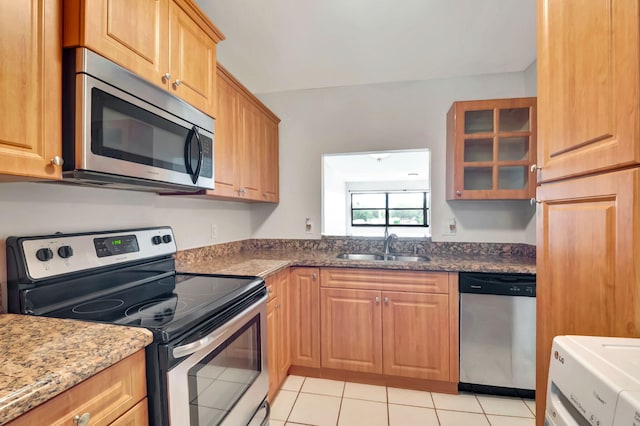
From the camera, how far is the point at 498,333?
187 cm

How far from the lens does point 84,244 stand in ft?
3.92

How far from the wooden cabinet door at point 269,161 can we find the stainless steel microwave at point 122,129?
1033mm

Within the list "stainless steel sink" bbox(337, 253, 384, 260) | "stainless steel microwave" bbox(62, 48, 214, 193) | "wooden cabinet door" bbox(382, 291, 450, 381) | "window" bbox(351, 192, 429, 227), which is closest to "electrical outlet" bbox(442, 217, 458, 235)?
"stainless steel sink" bbox(337, 253, 384, 260)

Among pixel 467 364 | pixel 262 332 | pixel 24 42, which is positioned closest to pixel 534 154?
pixel 467 364

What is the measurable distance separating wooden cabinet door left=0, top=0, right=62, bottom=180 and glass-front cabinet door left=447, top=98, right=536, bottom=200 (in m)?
2.28

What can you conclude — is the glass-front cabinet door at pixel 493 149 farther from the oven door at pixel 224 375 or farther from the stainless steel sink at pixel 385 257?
the oven door at pixel 224 375

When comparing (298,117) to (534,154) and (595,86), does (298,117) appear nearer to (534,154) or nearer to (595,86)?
(534,154)

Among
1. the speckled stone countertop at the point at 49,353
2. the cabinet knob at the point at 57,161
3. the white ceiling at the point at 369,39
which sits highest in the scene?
the white ceiling at the point at 369,39

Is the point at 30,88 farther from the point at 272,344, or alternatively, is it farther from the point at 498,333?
the point at 498,333

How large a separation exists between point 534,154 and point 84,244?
8.91ft

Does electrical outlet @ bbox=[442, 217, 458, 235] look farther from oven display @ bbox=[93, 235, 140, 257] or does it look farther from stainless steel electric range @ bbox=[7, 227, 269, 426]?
oven display @ bbox=[93, 235, 140, 257]

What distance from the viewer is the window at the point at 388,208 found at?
6562 mm

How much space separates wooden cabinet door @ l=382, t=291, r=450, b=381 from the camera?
6.42ft

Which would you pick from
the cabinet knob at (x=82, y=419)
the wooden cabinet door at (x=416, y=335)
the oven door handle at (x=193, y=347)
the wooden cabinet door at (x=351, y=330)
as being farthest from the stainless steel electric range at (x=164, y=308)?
the wooden cabinet door at (x=416, y=335)
